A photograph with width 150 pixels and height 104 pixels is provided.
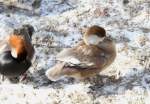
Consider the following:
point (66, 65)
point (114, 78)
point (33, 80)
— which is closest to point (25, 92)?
point (33, 80)

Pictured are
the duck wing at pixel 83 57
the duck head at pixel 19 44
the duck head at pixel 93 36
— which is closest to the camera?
the duck head at pixel 19 44

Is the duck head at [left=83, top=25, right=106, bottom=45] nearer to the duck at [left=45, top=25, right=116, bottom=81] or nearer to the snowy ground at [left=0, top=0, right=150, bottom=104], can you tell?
the duck at [left=45, top=25, right=116, bottom=81]

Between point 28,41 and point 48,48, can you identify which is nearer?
point 28,41

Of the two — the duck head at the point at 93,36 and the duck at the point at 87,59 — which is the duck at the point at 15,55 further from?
the duck head at the point at 93,36

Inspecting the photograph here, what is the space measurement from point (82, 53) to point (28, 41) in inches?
31.5

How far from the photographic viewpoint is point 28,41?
740 cm

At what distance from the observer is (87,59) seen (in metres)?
7.15

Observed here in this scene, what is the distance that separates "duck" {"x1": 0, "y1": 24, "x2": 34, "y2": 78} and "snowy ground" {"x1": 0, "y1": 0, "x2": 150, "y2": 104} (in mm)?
404

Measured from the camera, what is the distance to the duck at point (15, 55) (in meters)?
7.04

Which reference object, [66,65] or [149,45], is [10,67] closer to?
[66,65]

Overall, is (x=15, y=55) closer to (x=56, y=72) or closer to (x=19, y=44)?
(x=19, y=44)

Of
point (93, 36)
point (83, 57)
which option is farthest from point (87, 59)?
point (93, 36)

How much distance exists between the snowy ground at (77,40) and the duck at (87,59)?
28cm

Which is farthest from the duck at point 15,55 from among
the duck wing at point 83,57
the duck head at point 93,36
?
the duck head at point 93,36
